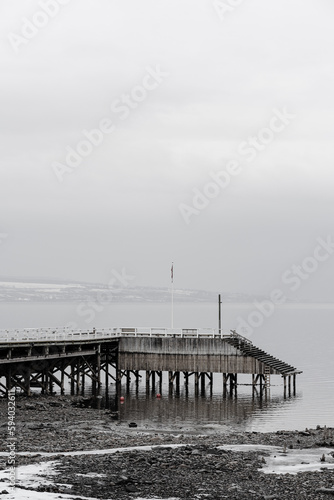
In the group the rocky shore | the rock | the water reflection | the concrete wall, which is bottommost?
the rock

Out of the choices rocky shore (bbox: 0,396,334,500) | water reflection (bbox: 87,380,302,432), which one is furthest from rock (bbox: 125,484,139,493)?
water reflection (bbox: 87,380,302,432)

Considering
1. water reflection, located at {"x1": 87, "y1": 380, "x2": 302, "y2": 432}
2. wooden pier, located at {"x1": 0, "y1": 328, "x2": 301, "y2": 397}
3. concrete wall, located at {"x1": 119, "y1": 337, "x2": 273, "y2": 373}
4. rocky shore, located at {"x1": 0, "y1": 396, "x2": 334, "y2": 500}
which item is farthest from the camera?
concrete wall, located at {"x1": 119, "y1": 337, "x2": 273, "y2": 373}

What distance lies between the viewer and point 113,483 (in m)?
32.5

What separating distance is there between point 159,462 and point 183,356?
35.3 metres

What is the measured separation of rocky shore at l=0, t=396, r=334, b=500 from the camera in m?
31.5

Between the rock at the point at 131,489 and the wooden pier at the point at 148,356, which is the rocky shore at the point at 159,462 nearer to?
the rock at the point at 131,489

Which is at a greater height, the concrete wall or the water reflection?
the concrete wall

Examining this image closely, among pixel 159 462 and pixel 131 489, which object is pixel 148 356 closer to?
pixel 159 462

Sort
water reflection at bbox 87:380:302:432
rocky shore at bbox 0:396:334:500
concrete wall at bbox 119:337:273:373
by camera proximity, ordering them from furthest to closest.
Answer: concrete wall at bbox 119:337:273:373
water reflection at bbox 87:380:302:432
rocky shore at bbox 0:396:334:500

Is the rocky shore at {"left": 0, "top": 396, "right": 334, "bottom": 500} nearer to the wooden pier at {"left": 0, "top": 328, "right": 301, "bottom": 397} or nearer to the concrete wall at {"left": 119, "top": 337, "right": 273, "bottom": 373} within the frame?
the wooden pier at {"left": 0, "top": 328, "right": 301, "bottom": 397}

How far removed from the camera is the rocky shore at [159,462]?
1239 inches

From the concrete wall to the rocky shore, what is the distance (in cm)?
1947

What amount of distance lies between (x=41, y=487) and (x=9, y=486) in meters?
1.19

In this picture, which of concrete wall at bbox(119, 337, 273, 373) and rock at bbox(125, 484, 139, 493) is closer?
rock at bbox(125, 484, 139, 493)
